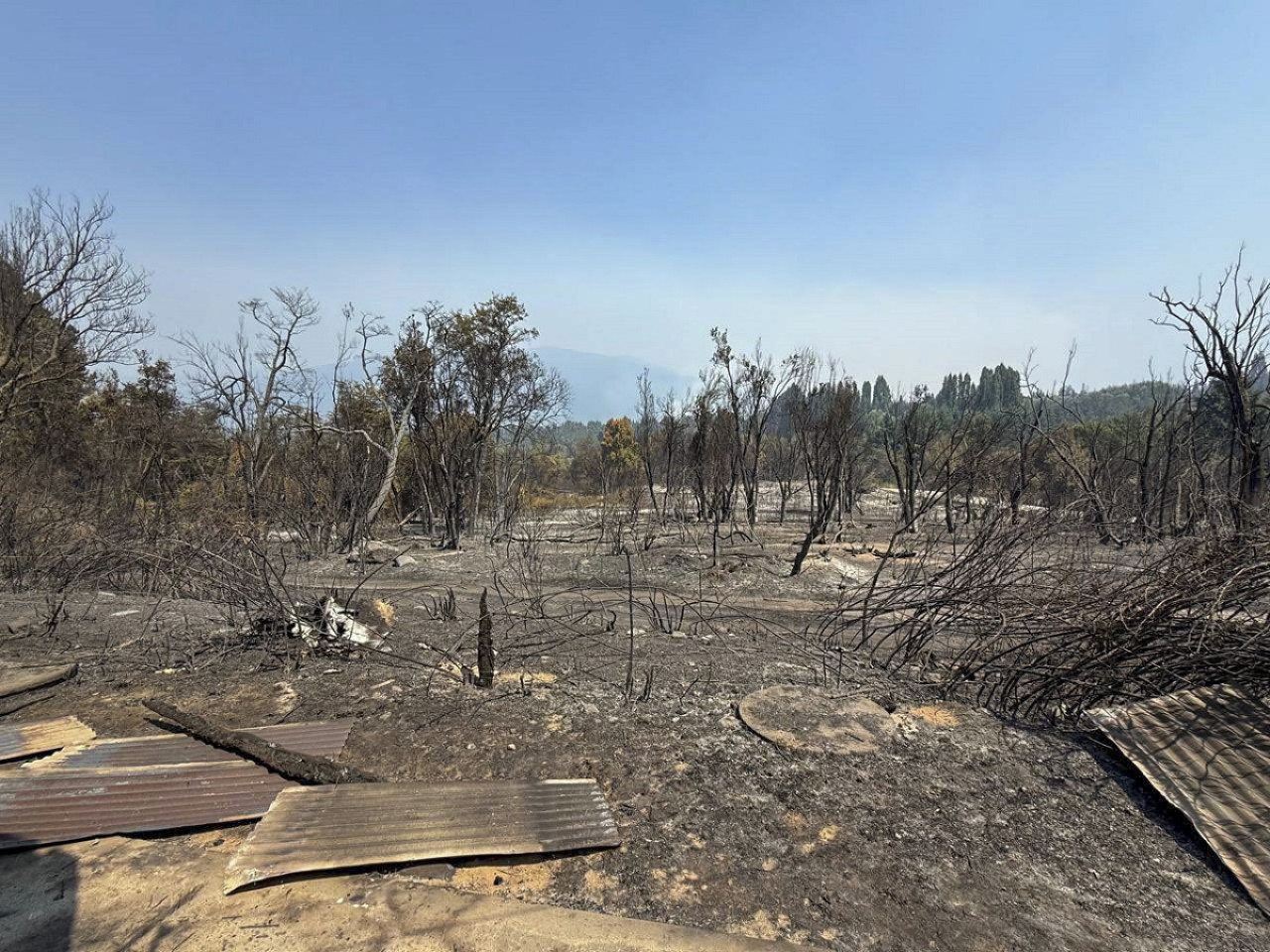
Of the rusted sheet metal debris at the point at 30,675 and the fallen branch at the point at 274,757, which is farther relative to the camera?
the rusted sheet metal debris at the point at 30,675

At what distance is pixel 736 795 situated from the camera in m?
3.32

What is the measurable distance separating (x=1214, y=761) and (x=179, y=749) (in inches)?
233

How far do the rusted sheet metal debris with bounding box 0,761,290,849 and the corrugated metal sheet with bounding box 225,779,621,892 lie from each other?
1.25ft

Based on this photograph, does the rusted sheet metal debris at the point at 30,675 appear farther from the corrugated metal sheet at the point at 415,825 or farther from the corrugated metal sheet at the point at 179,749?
the corrugated metal sheet at the point at 415,825

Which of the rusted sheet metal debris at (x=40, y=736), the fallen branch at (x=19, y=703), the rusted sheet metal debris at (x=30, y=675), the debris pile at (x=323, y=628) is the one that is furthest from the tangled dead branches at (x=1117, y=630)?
the rusted sheet metal debris at (x=30, y=675)

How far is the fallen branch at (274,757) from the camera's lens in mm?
3326

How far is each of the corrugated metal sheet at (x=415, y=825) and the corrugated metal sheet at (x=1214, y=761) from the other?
283cm

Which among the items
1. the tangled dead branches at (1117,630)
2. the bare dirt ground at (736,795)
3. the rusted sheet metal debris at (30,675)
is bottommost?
the bare dirt ground at (736,795)

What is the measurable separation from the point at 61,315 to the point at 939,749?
72.9ft

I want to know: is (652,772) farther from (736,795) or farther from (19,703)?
(19,703)

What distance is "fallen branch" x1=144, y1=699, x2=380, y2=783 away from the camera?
333cm

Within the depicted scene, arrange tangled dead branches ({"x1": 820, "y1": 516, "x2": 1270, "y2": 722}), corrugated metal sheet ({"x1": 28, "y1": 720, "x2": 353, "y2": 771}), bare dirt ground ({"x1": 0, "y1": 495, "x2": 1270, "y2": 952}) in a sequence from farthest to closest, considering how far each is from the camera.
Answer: tangled dead branches ({"x1": 820, "y1": 516, "x2": 1270, "y2": 722}) < corrugated metal sheet ({"x1": 28, "y1": 720, "x2": 353, "y2": 771}) < bare dirt ground ({"x1": 0, "y1": 495, "x2": 1270, "y2": 952})

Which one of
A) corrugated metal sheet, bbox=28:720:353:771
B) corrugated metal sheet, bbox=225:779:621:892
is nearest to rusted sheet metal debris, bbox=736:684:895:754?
corrugated metal sheet, bbox=225:779:621:892

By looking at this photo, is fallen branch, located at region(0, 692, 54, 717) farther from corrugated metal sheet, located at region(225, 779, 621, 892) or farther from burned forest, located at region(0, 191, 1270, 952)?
corrugated metal sheet, located at region(225, 779, 621, 892)
